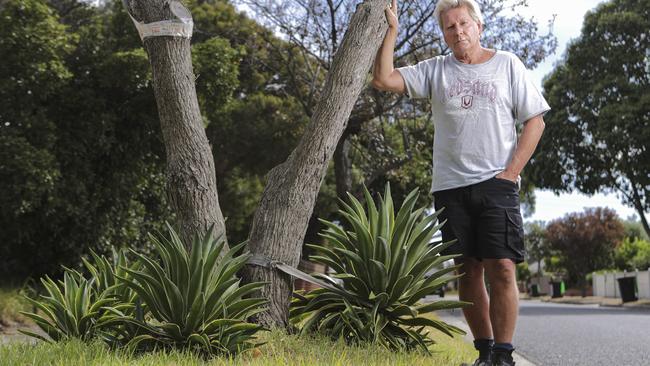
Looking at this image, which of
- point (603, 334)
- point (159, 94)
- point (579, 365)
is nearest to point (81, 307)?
point (159, 94)

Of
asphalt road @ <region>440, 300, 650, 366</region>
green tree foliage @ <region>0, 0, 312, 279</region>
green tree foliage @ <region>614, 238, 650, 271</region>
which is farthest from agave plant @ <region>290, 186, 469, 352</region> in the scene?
green tree foliage @ <region>614, 238, 650, 271</region>

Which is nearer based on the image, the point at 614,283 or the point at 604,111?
the point at 604,111

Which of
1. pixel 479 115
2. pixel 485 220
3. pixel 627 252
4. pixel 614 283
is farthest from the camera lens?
pixel 627 252

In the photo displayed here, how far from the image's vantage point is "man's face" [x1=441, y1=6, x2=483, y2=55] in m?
4.67

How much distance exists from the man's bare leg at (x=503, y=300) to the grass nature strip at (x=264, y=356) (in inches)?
17.2

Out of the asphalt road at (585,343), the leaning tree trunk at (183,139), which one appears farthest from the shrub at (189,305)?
the asphalt road at (585,343)

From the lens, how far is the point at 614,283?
32.3 metres

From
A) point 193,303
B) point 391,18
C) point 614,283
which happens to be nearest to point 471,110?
point 391,18

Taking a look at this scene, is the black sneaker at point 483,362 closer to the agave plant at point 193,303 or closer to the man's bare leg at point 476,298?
the man's bare leg at point 476,298

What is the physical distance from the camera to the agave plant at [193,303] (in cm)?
448

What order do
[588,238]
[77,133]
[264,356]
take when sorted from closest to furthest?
[264,356] < [77,133] < [588,238]

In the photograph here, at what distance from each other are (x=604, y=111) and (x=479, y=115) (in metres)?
22.5

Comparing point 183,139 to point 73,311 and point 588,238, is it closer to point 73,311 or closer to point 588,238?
point 73,311

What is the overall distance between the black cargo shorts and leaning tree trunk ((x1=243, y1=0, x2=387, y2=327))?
1.13 meters
